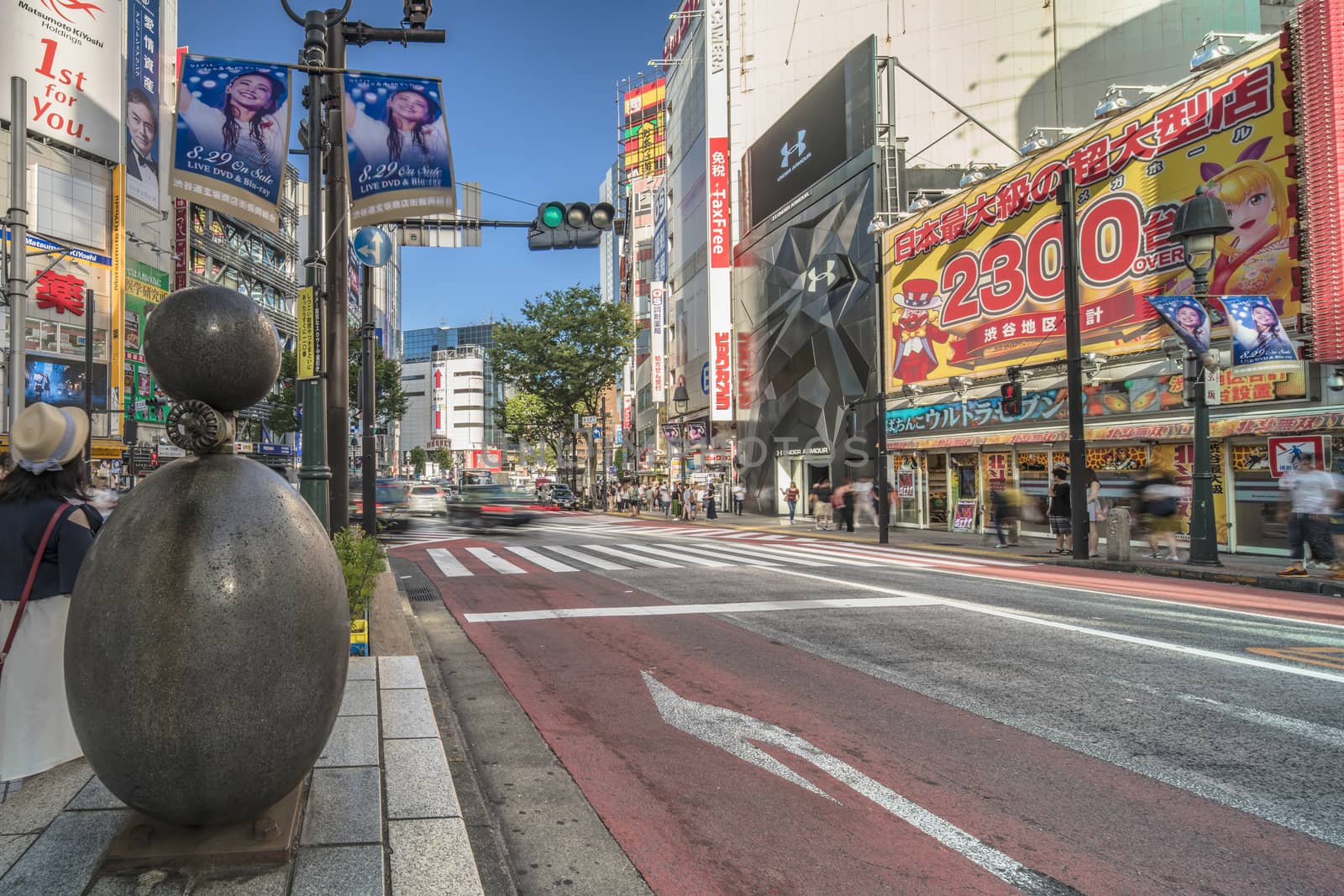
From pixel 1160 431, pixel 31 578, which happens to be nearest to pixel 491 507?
pixel 1160 431

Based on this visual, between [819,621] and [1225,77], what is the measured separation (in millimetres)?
15144

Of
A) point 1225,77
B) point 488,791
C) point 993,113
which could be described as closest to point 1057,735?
point 488,791

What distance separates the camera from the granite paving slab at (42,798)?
3.11 m

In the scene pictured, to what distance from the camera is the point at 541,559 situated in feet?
52.0

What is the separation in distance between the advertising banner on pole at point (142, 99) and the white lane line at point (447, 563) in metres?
38.1

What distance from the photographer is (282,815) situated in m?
2.96

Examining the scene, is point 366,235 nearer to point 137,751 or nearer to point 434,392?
point 137,751

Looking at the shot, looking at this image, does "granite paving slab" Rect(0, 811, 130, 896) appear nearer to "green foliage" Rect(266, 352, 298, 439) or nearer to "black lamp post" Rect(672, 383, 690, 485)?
"black lamp post" Rect(672, 383, 690, 485)

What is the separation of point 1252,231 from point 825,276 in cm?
1821

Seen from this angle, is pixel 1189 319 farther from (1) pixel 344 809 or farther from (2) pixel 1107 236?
(1) pixel 344 809

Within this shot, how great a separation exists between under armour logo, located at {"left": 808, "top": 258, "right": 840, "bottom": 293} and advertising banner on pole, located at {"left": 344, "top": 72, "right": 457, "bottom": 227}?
24731 millimetres

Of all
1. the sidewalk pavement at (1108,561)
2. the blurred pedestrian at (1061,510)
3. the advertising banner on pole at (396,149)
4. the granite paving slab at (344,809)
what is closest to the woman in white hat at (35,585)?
the granite paving slab at (344,809)

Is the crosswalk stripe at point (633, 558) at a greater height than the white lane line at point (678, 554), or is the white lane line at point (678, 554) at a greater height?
the crosswalk stripe at point (633, 558)

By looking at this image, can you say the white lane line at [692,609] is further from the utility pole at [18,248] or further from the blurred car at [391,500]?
the blurred car at [391,500]
